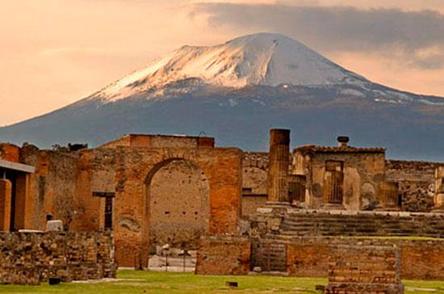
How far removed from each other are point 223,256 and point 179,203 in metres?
23.3

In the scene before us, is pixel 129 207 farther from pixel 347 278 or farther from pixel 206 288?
pixel 347 278

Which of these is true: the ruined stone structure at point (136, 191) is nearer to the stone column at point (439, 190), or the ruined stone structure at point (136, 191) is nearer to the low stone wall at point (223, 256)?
the low stone wall at point (223, 256)

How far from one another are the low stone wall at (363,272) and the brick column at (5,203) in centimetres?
2364

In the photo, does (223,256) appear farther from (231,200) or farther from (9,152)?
(9,152)

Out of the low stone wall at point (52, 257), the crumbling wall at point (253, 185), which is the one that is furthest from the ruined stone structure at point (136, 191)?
the low stone wall at point (52, 257)

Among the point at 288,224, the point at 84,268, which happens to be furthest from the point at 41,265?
the point at 288,224

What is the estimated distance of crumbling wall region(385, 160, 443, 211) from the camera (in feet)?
201

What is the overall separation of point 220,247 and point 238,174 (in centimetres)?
747

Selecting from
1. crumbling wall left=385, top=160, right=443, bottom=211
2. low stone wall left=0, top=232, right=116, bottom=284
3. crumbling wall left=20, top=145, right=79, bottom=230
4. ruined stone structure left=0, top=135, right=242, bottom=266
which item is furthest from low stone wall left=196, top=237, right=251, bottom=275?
crumbling wall left=385, top=160, right=443, bottom=211

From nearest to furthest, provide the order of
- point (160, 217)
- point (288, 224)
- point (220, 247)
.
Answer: point (220, 247) < point (288, 224) < point (160, 217)

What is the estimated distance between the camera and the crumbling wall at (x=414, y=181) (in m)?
61.4

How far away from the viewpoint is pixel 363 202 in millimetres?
61250

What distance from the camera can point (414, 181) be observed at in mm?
62938

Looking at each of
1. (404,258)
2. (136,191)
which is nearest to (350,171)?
(136,191)
